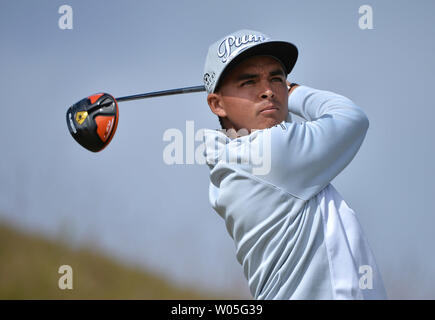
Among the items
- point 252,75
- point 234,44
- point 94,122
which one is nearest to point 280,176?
point 252,75

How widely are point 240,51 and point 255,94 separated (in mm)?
139

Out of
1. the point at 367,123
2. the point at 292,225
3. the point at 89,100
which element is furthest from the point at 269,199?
the point at 89,100

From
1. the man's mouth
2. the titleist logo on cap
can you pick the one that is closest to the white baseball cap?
the titleist logo on cap

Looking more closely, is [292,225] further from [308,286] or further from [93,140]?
[93,140]

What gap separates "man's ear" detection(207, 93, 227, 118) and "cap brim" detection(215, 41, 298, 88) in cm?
4

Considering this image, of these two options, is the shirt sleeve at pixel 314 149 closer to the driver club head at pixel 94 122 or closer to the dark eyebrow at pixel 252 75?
the dark eyebrow at pixel 252 75

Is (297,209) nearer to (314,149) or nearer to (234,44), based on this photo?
(314,149)

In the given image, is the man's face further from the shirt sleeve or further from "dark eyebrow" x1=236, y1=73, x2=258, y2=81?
the shirt sleeve

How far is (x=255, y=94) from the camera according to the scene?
170 cm

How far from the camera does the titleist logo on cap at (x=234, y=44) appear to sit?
67.5 inches

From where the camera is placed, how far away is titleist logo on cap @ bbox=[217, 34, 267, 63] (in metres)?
1.71

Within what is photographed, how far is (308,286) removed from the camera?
1.45m

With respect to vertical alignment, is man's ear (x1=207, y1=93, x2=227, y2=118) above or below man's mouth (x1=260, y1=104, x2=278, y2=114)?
above

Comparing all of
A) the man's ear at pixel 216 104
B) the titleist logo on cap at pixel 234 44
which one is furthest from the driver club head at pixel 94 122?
the titleist logo on cap at pixel 234 44
